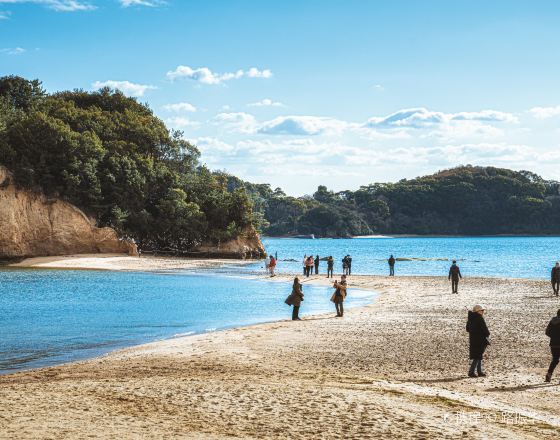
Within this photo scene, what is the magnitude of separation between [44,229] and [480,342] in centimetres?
5885

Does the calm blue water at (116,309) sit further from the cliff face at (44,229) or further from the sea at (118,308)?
the cliff face at (44,229)

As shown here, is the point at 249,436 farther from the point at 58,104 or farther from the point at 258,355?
the point at 58,104

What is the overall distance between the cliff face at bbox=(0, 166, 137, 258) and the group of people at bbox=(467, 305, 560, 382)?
186ft

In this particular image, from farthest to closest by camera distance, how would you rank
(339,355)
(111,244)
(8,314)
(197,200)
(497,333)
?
(197,200)
(111,244)
(8,314)
(497,333)
(339,355)

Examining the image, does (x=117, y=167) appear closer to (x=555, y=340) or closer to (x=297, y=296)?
(x=297, y=296)

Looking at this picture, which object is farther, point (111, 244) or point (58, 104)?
point (58, 104)

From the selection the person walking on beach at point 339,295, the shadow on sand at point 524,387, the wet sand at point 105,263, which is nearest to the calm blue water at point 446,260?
the wet sand at point 105,263

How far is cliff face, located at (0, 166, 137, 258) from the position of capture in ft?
206

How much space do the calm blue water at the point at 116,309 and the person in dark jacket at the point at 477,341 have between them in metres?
9.99

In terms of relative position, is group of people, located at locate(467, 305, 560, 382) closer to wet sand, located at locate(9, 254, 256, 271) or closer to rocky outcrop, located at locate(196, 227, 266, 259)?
wet sand, located at locate(9, 254, 256, 271)

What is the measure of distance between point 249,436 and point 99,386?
4.42m

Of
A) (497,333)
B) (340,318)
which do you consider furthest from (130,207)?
(497,333)

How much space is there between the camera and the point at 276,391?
1185 cm

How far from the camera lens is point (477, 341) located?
1386 cm
